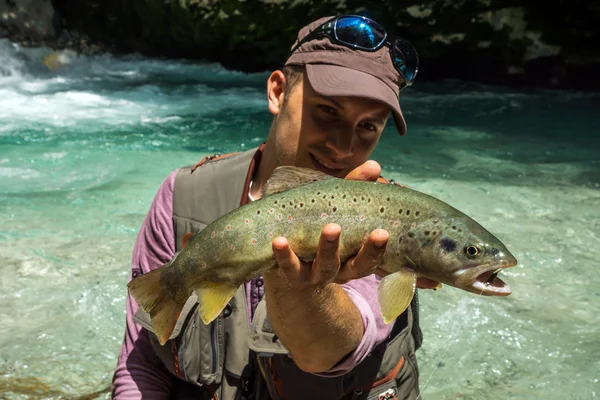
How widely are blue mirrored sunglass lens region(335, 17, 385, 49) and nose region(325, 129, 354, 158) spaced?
0.46 meters

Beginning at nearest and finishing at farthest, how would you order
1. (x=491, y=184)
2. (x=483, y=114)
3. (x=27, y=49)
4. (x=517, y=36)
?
(x=491, y=184) < (x=483, y=114) < (x=517, y=36) < (x=27, y=49)

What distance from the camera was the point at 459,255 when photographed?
2.24 meters

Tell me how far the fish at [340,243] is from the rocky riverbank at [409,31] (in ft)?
46.6

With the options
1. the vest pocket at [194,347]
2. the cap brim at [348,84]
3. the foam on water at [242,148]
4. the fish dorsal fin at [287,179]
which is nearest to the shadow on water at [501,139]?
the foam on water at [242,148]

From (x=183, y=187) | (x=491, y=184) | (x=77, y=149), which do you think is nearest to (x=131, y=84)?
(x=77, y=149)

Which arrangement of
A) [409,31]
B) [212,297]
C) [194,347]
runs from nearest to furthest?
[212,297], [194,347], [409,31]

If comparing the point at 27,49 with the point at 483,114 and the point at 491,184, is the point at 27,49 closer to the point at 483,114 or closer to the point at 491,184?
the point at 483,114

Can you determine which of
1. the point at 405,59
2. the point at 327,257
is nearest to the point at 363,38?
the point at 405,59

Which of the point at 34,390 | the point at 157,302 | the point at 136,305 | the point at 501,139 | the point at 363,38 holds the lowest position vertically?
the point at 501,139

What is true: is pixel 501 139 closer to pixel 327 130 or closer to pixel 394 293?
pixel 327 130

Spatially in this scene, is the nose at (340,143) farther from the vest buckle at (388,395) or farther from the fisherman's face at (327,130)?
the vest buckle at (388,395)

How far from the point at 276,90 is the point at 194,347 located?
129cm

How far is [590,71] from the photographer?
53.3 ft

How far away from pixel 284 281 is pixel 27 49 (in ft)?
61.8
